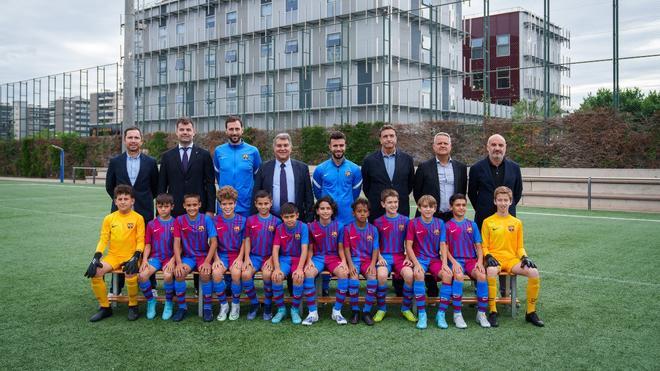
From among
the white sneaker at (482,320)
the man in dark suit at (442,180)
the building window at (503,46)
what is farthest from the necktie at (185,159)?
the building window at (503,46)

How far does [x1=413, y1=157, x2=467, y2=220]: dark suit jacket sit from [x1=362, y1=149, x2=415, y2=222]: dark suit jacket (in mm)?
139

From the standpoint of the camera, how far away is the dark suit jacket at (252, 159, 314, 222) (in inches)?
216

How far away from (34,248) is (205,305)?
517 cm

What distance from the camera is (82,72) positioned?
133ft

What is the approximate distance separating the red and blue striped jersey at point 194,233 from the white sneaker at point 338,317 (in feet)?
4.45

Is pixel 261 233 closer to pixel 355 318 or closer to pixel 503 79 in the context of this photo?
pixel 355 318

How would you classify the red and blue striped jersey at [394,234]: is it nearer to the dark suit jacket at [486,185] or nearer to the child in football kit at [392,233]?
the child in football kit at [392,233]

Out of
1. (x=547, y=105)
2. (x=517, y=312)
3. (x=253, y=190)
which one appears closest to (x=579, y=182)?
(x=547, y=105)

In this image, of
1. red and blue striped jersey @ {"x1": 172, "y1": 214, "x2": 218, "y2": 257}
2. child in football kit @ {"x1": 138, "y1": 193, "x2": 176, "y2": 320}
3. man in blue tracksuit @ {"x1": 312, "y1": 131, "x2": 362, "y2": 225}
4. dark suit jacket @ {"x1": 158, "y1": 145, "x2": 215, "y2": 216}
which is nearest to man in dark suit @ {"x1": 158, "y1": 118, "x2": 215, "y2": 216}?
dark suit jacket @ {"x1": 158, "y1": 145, "x2": 215, "y2": 216}

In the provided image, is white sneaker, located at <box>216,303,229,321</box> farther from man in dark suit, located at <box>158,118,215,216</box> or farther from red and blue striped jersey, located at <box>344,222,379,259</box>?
red and blue striped jersey, located at <box>344,222,379,259</box>

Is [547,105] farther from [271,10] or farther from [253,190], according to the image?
[271,10]

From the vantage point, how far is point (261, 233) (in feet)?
16.9

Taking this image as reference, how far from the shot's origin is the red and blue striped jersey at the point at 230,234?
5215 millimetres

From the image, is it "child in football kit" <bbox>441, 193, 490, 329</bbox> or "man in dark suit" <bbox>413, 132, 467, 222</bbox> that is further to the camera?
"man in dark suit" <bbox>413, 132, 467, 222</bbox>
